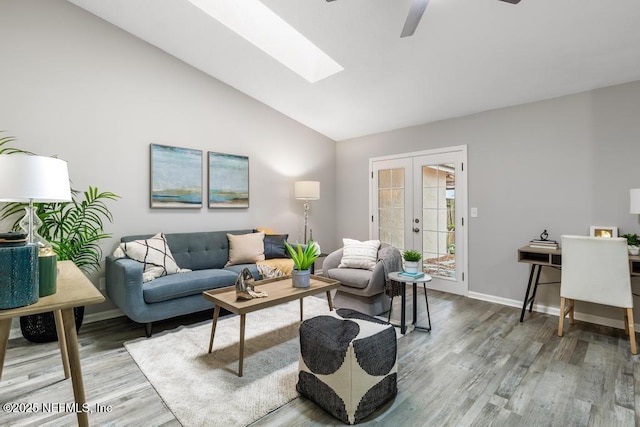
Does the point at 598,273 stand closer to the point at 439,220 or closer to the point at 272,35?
the point at 439,220

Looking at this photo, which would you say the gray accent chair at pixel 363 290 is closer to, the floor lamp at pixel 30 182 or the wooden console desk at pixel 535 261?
the wooden console desk at pixel 535 261

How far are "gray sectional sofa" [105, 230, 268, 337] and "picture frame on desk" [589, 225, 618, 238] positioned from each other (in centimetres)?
343

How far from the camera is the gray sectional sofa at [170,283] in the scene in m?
2.61

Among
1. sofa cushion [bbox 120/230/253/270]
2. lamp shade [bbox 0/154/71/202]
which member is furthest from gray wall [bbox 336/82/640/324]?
lamp shade [bbox 0/154/71/202]

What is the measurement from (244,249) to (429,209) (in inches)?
98.3

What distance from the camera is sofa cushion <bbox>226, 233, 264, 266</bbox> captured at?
373 cm

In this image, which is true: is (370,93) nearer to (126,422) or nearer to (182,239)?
(182,239)

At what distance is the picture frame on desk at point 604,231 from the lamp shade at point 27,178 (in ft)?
14.0

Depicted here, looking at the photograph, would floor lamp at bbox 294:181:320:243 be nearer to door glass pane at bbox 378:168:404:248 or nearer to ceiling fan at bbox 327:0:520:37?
door glass pane at bbox 378:168:404:248

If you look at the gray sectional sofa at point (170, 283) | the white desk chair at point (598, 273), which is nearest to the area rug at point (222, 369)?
the gray sectional sofa at point (170, 283)

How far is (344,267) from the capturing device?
142 inches

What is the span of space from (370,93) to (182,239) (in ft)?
9.15

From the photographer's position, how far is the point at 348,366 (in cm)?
165

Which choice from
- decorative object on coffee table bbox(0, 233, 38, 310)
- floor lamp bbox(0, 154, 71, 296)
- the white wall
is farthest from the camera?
the white wall
